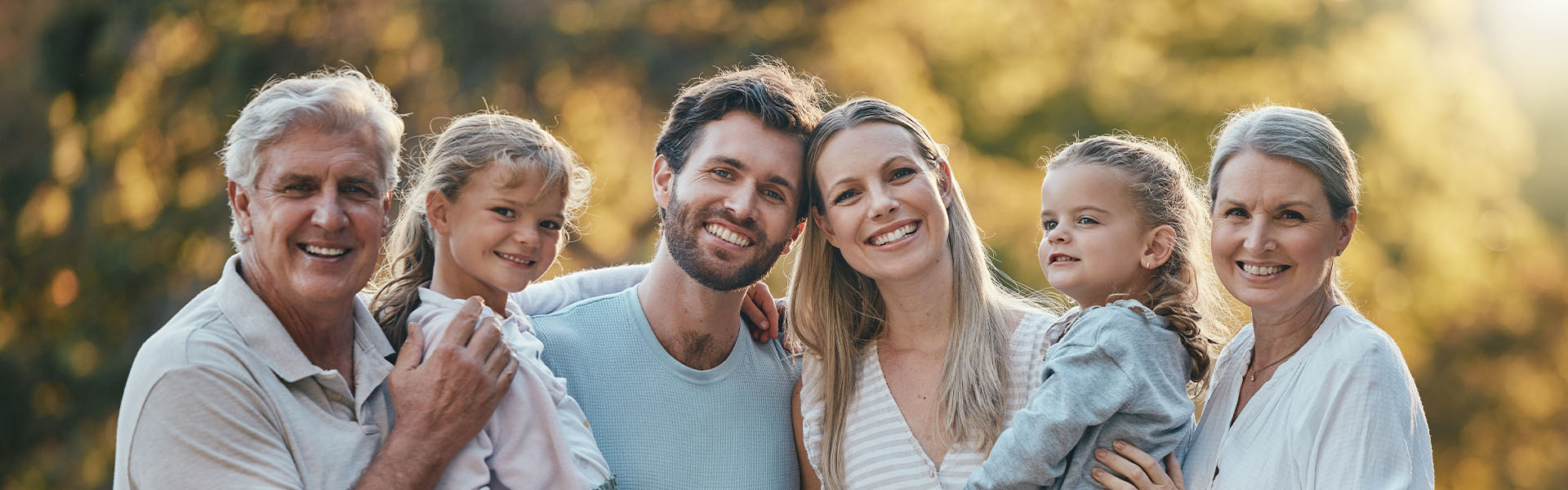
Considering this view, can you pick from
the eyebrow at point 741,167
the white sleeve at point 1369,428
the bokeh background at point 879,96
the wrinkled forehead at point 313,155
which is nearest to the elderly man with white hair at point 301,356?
the wrinkled forehead at point 313,155

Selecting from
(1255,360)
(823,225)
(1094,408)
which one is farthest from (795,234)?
(1255,360)

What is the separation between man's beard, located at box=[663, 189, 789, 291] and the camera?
390cm

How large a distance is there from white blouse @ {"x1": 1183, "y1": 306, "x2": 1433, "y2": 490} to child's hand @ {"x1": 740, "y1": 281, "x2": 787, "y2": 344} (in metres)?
1.51

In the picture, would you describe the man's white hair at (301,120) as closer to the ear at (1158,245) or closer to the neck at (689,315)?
the neck at (689,315)

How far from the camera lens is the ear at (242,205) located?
122 inches

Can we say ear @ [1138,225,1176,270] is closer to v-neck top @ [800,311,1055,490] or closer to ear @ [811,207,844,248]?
v-neck top @ [800,311,1055,490]

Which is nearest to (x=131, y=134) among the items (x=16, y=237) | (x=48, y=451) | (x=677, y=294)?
(x=16, y=237)

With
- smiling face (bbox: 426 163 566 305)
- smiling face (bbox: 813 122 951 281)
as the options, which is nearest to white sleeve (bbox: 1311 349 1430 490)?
smiling face (bbox: 813 122 951 281)

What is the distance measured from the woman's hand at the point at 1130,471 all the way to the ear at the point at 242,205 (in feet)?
7.19

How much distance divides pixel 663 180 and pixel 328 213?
1380mm

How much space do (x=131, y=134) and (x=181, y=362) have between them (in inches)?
368

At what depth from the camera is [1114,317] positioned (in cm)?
332

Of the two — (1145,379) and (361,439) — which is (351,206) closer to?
(361,439)

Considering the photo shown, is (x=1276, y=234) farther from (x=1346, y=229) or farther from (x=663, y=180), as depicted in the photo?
(x=663, y=180)
